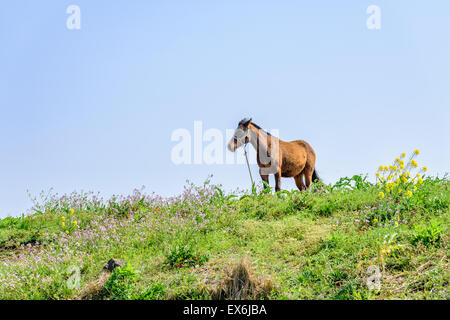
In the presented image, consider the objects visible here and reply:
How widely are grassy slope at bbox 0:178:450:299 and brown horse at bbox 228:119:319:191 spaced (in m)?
1.43

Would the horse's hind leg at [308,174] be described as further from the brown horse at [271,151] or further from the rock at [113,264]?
the rock at [113,264]

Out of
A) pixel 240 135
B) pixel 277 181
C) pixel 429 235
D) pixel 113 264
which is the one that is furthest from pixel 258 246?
pixel 240 135

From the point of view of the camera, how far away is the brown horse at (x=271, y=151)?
11.7m

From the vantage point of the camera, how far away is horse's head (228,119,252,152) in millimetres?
11680

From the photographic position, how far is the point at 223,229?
8.88 meters

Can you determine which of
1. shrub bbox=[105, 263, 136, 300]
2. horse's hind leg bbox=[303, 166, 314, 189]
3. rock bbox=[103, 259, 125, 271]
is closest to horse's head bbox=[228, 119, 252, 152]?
horse's hind leg bbox=[303, 166, 314, 189]

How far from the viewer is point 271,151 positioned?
39.7ft

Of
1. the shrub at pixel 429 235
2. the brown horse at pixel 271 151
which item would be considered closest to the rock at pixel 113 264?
the shrub at pixel 429 235

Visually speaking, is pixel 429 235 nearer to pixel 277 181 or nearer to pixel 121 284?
pixel 121 284

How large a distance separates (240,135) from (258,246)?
15.1 feet

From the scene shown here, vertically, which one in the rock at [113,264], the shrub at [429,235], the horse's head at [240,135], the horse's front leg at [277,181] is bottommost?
the rock at [113,264]
